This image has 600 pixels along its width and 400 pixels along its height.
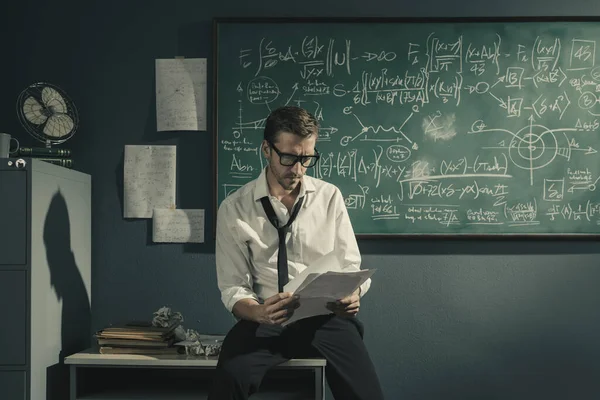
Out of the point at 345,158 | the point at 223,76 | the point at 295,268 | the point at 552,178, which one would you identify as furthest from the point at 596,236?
the point at 223,76

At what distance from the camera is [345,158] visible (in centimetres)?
323

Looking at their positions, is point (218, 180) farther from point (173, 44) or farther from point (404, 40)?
point (404, 40)

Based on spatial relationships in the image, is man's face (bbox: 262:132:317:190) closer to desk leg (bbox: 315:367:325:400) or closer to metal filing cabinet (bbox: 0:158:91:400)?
desk leg (bbox: 315:367:325:400)

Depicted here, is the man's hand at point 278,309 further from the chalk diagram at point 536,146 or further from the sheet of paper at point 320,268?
the chalk diagram at point 536,146

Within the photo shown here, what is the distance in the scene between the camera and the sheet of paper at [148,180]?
10.6 feet

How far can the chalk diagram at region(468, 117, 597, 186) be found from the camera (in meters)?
3.20

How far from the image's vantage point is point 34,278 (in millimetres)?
2607

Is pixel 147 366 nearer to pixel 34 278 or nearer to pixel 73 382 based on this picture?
pixel 73 382

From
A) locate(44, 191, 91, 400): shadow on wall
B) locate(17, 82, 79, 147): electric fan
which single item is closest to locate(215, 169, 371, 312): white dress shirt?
locate(44, 191, 91, 400): shadow on wall

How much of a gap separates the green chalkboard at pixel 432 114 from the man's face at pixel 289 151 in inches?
22.9

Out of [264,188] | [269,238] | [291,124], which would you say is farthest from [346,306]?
[291,124]

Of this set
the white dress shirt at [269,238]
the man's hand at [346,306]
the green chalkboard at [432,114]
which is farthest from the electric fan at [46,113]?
the man's hand at [346,306]

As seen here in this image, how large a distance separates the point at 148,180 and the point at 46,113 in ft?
1.84

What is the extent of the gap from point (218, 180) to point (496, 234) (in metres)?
1.37
